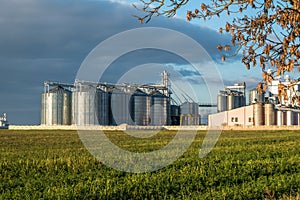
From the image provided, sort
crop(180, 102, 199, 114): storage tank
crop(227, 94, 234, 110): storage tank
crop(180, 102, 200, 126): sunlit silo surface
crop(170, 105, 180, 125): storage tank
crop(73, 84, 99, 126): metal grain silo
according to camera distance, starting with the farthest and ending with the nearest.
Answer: crop(227, 94, 234, 110): storage tank < crop(170, 105, 180, 125): storage tank < crop(180, 102, 199, 114): storage tank < crop(180, 102, 200, 126): sunlit silo surface < crop(73, 84, 99, 126): metal grain silo

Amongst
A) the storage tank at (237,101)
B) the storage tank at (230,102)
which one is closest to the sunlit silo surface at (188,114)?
the storage tank at (230,102)

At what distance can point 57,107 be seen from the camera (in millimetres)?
115875

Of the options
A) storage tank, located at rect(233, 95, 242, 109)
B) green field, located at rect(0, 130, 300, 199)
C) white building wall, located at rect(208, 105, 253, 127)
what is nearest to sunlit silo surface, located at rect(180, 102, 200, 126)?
white building wall, located at rect(208, 105, 253, 127)

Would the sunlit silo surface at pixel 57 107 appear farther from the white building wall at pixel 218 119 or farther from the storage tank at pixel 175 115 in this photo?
the white building wall at pixel 218 119

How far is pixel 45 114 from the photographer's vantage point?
386 feet

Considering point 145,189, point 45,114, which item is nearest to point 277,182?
point 145,189

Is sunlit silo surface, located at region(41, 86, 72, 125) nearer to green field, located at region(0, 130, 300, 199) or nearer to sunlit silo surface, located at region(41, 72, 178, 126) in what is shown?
sunlit silo surface, located at region(41, 72, 178, 126)

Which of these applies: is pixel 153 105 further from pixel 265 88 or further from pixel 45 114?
pixel 265 88

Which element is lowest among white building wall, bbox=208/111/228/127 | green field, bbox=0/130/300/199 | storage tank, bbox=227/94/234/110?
green field, bbox=0/130/300/199

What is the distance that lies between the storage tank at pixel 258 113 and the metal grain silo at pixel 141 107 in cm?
2373

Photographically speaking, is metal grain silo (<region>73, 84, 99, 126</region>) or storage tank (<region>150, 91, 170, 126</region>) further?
storage tank (<region>150, 91, 170, 126</region>)

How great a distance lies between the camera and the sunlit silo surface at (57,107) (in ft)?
378

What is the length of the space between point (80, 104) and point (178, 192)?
99.5m

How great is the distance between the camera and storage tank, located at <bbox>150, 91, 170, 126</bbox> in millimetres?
120363
